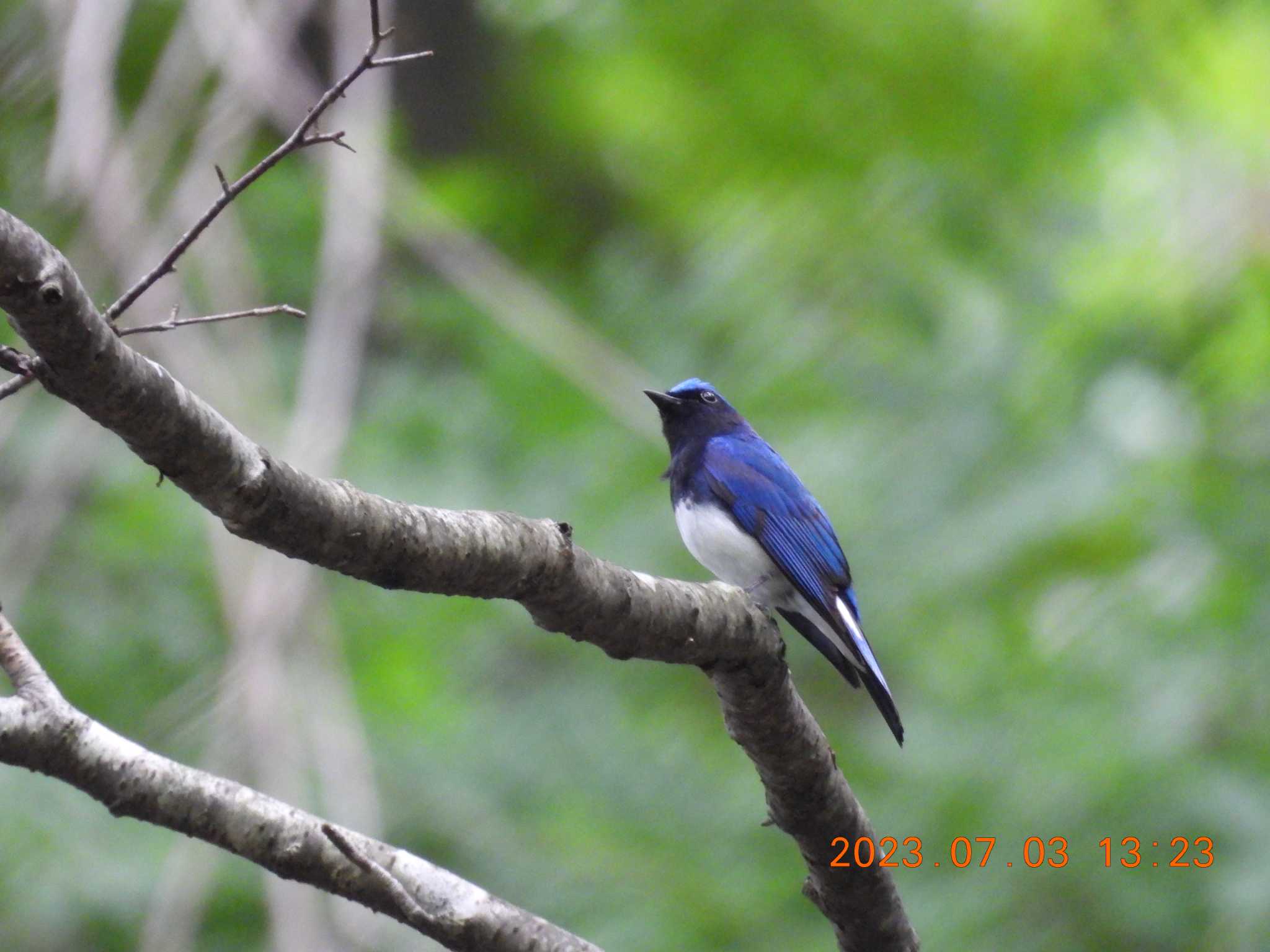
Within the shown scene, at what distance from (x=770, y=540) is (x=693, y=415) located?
1067mm

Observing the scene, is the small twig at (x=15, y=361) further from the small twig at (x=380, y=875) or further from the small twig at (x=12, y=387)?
the small twig at (x=380, y=875)

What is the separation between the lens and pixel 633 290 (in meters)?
7.72

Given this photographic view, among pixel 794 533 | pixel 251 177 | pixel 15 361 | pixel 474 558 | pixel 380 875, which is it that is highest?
pixel 794 533

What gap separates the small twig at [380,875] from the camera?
262cm

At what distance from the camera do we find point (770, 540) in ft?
17.2

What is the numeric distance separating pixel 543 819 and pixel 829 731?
1478 millimetres

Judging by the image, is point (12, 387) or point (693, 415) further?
point (693, 415)

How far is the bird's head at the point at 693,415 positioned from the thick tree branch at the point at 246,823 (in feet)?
10.7

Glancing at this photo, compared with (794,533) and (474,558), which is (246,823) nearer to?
(474,558)

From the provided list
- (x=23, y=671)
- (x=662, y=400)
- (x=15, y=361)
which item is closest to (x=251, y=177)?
(x=15, y=361)

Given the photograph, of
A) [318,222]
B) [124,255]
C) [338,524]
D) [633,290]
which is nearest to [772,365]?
[633,290]
